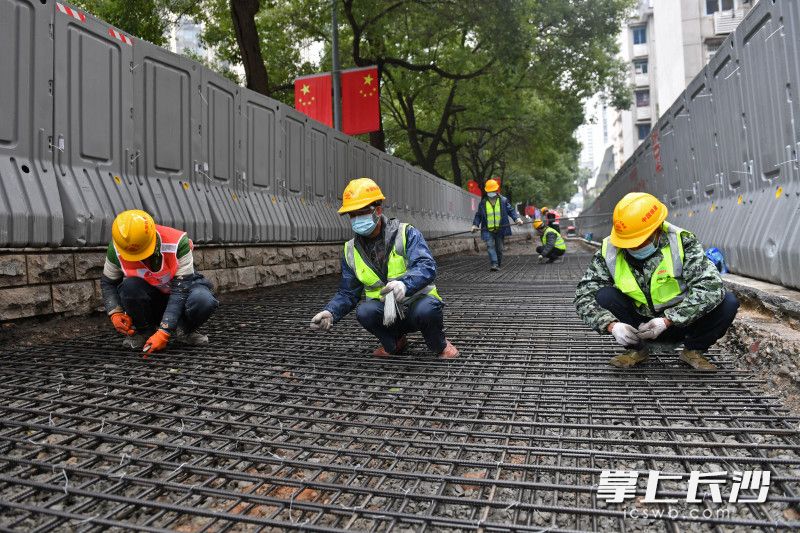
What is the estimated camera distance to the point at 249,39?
38.2 ft

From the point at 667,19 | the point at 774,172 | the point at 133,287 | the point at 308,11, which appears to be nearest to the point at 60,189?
the point at 133,287

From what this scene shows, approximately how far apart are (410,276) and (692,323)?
5.82 feet

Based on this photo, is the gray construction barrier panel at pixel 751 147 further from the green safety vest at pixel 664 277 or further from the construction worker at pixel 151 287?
the construction worker at pixel 151 287

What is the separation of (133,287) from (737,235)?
17.5 ft

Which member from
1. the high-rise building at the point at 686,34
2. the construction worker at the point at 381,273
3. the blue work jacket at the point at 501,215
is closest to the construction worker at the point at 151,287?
the construction worker at the point at 381,273

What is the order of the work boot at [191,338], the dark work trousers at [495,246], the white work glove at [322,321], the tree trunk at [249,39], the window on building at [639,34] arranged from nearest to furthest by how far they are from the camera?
1. the white work glove at [322,321]
2. the work boot at [191,338]
3. the tree trunk at [249,39]
4. the dark work trousers at [495,246]
5. the window on building at [639,34]

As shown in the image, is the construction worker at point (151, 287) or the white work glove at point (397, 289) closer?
the white work glove at point (397, 289)

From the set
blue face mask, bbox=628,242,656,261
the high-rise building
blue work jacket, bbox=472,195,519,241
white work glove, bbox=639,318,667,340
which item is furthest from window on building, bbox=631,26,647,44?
white work glove, bbox=639,318,667,340

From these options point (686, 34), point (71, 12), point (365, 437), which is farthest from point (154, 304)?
point (686, 34)

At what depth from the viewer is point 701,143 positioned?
24.6 ft

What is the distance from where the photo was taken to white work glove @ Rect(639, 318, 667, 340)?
3500mm

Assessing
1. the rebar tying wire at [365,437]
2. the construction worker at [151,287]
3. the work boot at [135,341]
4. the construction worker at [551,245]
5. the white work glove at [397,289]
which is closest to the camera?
the rebar tying wire at [365,437]

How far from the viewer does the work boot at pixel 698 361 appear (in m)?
3.72

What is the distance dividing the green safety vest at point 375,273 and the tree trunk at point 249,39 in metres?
8.41
